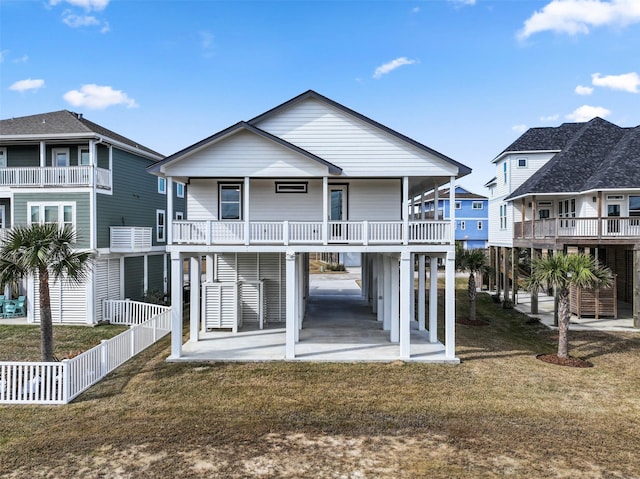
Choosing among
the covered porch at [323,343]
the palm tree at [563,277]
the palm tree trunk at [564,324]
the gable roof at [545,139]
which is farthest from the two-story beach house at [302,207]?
the gable roof at [545,139]

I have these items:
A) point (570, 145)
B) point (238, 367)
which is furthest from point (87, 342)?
point (570, 145)

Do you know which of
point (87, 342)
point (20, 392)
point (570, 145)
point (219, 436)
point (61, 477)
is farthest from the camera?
point (570, 145)

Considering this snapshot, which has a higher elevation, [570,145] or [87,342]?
[570,145]

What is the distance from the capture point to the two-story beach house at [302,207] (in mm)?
12781

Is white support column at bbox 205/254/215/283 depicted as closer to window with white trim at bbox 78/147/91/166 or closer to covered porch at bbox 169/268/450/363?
covered porch at bbox 169/268/450/363

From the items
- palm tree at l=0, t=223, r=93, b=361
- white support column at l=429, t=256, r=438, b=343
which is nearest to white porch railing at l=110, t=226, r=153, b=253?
palm tree at l=0, t=223, r=93, b=361

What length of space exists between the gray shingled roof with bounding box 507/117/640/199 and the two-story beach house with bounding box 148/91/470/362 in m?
8.92

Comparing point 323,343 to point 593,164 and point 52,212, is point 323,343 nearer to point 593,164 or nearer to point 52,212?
point 52,212

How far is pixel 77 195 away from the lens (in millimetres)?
17969

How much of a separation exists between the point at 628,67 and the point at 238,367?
27.9 m

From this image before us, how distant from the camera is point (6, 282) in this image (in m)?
9.79

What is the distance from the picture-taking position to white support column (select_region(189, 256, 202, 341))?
1492cm

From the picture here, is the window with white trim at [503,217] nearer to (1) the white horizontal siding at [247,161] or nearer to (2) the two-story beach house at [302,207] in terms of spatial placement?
(2) the two-story beach house at [302,207]

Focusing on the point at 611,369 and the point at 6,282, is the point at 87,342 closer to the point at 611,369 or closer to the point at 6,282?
the point at 6,282
